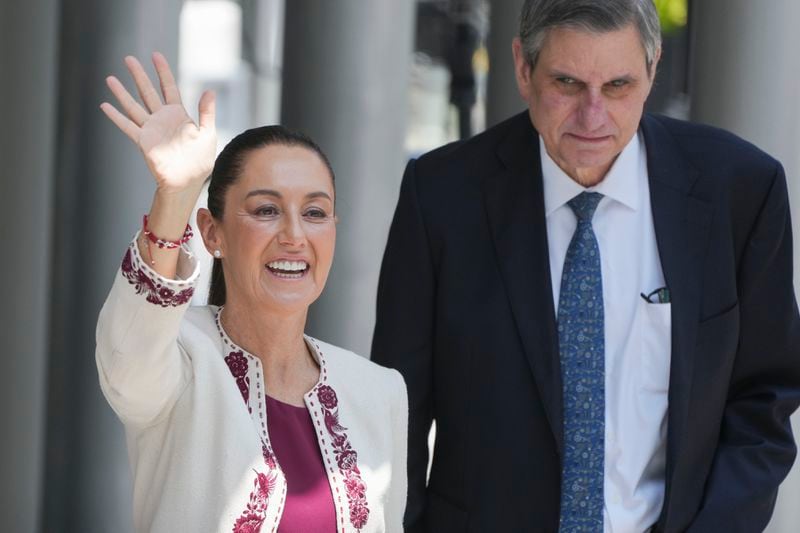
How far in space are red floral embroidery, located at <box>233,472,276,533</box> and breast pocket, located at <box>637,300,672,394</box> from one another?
0.99m

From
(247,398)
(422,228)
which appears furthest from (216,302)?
(422,228)

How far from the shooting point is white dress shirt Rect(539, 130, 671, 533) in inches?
131

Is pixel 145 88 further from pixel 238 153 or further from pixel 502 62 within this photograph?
pixel 502 62

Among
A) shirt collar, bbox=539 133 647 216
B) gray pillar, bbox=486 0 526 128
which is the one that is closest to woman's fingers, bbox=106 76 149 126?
shirt collar, bbox=539 133 647 216

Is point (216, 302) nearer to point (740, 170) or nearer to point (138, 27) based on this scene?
point (740, 170)

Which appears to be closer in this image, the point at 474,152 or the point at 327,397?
the point at 327,397

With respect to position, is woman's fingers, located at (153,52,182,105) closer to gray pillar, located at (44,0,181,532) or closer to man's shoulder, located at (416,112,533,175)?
man's shoulder, located at (416,112,533,175)

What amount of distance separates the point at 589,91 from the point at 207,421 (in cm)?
110

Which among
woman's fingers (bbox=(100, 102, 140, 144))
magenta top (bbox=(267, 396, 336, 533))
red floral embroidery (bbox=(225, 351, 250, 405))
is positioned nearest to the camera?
woman's fingers (bbox=(100, 102, 140, 144))

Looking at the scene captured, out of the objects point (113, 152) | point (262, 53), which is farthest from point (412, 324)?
point (262, 53)

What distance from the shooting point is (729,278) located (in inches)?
135

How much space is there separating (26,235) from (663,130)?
4140mm

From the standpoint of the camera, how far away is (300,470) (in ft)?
9.43

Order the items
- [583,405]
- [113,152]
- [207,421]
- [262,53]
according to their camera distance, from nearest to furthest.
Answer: [207,421]
[583,405]
[113,152]
[262,53]
